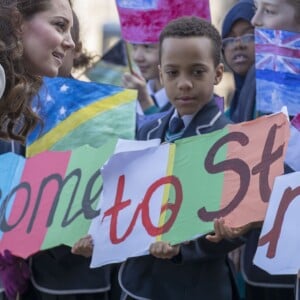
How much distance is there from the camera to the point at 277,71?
4.89 m

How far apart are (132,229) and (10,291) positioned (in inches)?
32.5

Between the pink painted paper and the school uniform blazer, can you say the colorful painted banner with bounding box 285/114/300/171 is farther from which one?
the pink painted paper

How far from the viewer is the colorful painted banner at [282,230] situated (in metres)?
4.04

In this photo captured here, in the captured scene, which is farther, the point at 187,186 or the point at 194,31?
the point at 194,31

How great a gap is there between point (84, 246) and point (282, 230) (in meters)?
0.85

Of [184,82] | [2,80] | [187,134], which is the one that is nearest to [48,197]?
[187,134]

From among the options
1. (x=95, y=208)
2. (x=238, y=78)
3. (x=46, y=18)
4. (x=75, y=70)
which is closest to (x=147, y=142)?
(x=95, y=208)

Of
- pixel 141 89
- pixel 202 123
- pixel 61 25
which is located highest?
pixel 61 25

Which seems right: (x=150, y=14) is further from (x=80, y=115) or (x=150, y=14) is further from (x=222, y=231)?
(x=222, y=231)

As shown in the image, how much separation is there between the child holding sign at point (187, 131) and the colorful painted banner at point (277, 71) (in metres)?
0.19

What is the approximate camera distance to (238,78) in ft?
19.4

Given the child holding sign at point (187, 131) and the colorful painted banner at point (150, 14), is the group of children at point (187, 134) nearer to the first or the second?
the child holding sign at point (187, 131)

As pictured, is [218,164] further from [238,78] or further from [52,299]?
[238,78]

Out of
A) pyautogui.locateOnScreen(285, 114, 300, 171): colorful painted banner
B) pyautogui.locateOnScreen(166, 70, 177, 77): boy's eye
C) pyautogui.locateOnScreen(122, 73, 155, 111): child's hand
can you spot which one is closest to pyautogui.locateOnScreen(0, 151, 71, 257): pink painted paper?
pyautogui.locateOnScreen(166, 70, 177, 77): boy's eye
